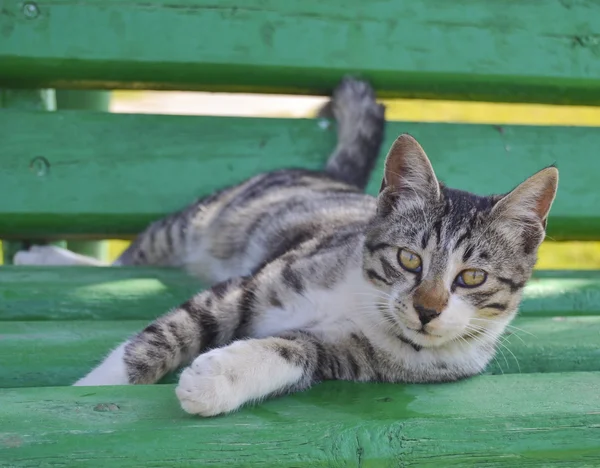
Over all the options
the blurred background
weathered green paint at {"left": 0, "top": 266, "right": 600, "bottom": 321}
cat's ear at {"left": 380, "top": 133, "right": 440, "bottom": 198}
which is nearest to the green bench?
weathered green paint at {"left": 0, "top": 266, "right": 600, "bottom": 321}

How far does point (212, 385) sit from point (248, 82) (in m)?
1.67

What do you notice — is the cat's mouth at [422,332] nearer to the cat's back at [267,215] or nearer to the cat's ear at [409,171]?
the cat's ear at [409,171]

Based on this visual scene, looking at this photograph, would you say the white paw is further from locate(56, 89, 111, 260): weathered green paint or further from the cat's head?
the cat's head

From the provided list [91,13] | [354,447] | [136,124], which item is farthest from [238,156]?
[354,447]

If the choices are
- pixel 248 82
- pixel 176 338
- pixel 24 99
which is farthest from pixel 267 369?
pixel 24 99

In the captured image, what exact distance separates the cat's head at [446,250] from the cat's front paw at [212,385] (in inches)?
18.7

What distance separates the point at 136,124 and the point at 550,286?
1.62 m

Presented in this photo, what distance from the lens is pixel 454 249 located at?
6.43 feet

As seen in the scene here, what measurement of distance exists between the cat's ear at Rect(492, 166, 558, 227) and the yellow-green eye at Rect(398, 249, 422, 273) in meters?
0.24

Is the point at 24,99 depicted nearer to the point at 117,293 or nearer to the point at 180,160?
the point at 180,160

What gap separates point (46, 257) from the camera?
2975 mm

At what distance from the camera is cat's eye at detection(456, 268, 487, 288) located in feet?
6.38

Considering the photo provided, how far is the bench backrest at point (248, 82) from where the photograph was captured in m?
2.82

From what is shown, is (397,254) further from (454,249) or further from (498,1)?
(498,1)
